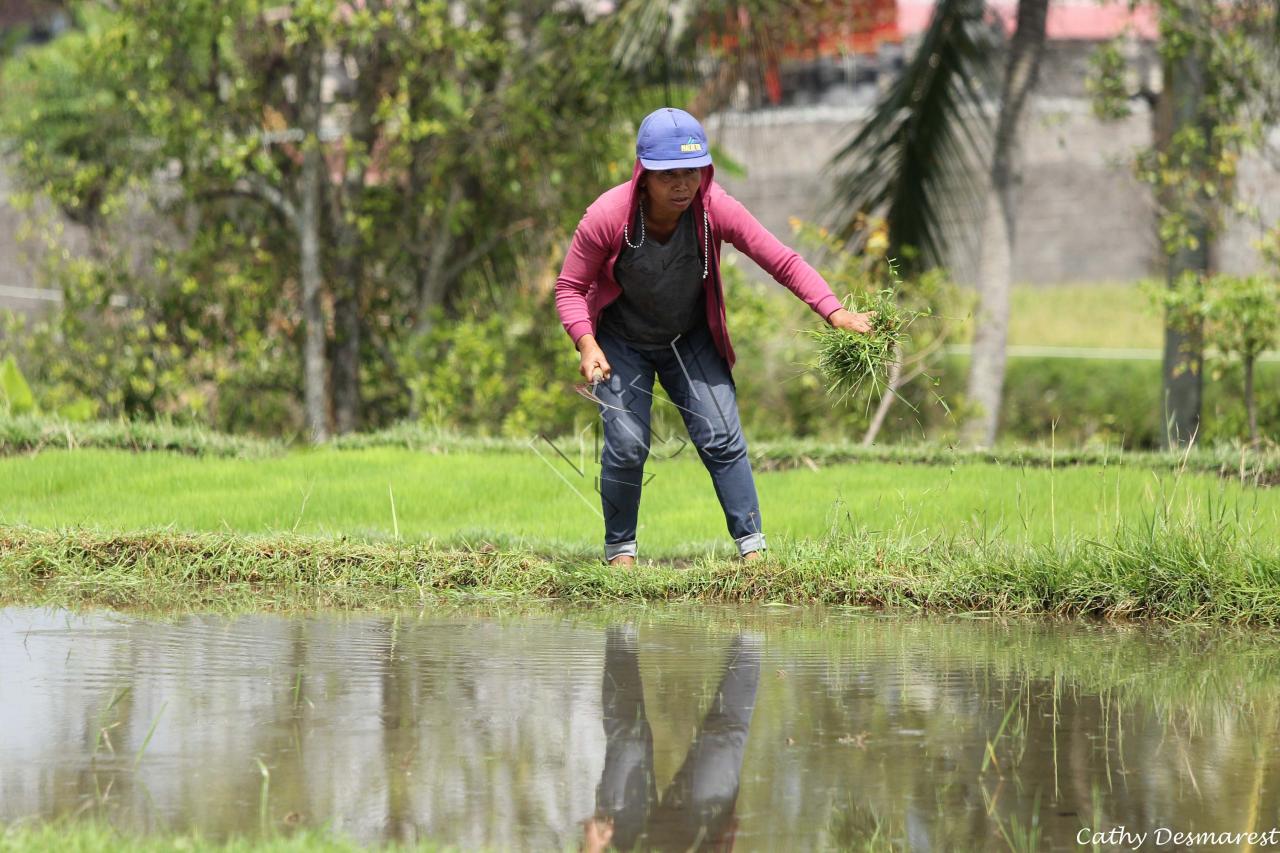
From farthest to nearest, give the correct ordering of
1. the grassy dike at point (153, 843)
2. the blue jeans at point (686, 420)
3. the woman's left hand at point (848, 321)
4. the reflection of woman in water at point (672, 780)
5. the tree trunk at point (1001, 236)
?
the tree trunk at point (1001, 236), the blue jeans at point (686, 420), the woman's left hand at point (848, 321), the reflection of woman in water at point (672, 780), the grassy dike at point (153, 843)

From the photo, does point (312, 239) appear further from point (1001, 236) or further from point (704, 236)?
point (704, 236)

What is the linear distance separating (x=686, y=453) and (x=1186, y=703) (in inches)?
210

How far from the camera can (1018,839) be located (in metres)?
3.34

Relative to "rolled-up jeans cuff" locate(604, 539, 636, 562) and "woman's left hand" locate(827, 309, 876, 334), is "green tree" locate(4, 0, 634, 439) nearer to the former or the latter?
"rolled-up jeans cuff" locate(604, 539, 636, 562)

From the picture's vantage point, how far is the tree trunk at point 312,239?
1269 cm

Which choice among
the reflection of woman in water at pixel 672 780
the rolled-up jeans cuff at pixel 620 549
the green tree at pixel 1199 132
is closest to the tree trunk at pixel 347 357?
the green tree at pixel 1199 132

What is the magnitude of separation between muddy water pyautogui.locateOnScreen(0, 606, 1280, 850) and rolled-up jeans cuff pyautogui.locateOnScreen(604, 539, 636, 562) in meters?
0.66

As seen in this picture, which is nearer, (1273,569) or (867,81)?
(1273,569)

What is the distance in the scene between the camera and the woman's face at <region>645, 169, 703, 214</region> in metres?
5.77

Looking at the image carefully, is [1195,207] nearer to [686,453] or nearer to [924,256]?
[924,256]

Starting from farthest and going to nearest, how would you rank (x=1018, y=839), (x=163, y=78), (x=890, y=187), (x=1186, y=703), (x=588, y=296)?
(x=890, y=187) < (x=163, y=78) < (x=588, y=296) < (x=1186, y=703) < (x=1018, y=839)

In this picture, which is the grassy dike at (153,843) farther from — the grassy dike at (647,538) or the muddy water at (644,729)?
the grassy dike at (647,538)

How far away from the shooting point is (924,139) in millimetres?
13711

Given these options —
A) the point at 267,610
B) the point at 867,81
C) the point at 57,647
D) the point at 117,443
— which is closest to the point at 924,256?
the point at 117,443
